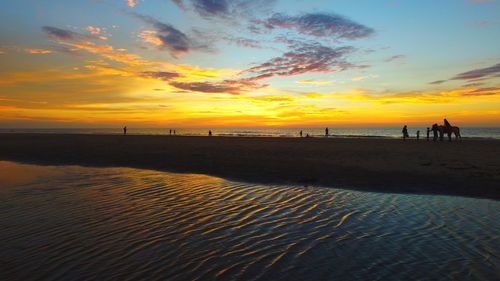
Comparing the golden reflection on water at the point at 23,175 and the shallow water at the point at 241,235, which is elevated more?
the golden reflection on water at the point at 23,175

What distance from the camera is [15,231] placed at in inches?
293

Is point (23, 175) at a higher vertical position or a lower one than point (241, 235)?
higher

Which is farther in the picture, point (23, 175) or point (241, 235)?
point (23, 175)

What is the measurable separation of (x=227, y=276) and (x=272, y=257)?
1.15 metres

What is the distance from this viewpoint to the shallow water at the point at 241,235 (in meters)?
5.63

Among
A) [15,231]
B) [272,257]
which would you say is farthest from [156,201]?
[272,257]

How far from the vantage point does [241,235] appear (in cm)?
748

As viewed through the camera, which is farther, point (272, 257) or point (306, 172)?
point (306, 172)

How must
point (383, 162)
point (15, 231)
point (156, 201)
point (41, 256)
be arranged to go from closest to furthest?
point (41, 256)
point (15, 231)
point (156, 201)
point (383, 162)

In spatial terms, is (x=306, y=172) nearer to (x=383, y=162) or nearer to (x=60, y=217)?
(x=383, y=162)

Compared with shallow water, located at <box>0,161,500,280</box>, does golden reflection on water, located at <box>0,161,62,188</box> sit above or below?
above

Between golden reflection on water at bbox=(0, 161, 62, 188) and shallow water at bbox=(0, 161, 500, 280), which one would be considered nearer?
shallow water at bbox=(0, 161, 500, 280)

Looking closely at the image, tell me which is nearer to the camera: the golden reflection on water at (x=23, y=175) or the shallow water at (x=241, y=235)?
the shallow water at (x=241, y=235)

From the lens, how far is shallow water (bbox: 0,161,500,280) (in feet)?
18.5
